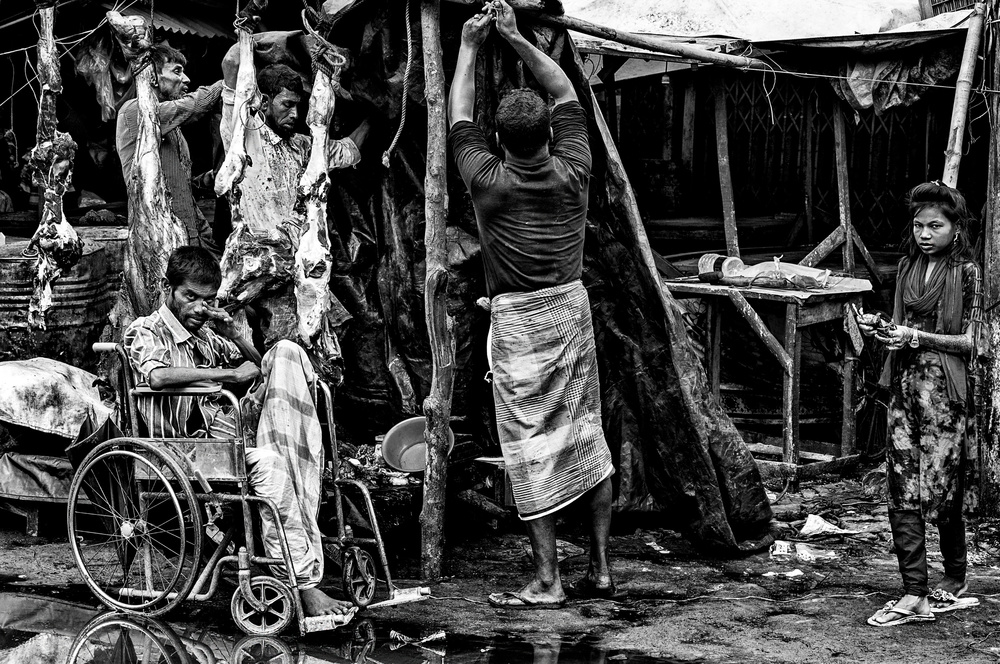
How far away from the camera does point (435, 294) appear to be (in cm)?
564

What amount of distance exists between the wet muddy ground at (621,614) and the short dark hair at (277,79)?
2401 mm

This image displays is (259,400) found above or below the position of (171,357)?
below

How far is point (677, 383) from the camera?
247 inches

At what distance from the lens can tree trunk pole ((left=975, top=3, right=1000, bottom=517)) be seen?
6.87 m

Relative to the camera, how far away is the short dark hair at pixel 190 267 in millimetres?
5164

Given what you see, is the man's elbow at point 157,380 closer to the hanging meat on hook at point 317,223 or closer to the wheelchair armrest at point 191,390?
the wheelchair armrest at point 191,390

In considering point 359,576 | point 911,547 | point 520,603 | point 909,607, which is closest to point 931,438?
point 911,547

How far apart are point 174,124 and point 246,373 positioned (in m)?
2.30

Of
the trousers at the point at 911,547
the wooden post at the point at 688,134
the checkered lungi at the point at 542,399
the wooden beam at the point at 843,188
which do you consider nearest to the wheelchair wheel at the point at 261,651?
the checkered lungi at the point at 542,399

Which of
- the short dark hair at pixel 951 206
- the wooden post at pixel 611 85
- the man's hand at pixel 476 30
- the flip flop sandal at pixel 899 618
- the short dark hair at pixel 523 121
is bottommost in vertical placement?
the flip flop sandal at pixel 899 618

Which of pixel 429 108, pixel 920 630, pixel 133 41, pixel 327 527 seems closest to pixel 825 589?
pixel 920 630

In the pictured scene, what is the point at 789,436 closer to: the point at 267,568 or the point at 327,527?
the point at 327,527

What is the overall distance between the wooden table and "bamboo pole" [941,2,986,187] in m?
Answer: 1.05

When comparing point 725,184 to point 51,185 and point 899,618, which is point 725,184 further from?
Answer: point 51,185
